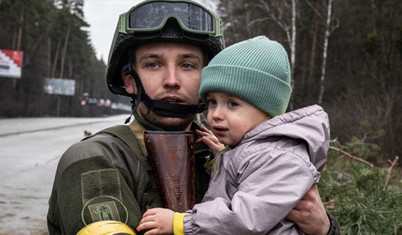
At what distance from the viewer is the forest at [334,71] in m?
3.29

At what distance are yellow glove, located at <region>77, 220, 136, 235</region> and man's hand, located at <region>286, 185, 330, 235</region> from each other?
0.73 meters

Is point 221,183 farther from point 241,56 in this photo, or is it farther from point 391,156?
point 391,156

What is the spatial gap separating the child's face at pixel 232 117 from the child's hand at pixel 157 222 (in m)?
0.51

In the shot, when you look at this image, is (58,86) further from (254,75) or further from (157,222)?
(157,222)

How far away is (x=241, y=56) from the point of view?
2.04 m

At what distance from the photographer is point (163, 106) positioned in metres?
2.25

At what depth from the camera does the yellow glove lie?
56.5 inches

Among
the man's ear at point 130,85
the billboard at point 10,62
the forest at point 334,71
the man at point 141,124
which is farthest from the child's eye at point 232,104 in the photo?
the billboard at point 10,62

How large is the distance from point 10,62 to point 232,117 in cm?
3789

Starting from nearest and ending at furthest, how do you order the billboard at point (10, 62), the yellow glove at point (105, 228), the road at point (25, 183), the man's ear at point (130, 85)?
the yellow glove at point (105, 228) → the man's ear at point (130, 85) → the road at point (25, 183) → the billboard at point (10, 62)

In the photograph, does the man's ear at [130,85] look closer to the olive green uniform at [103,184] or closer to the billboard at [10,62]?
the olive green uniform at [103,184]

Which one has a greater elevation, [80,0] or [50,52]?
[80,0]

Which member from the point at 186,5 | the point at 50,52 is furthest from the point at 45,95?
the point at 186,5

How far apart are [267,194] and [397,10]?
2519 cm
